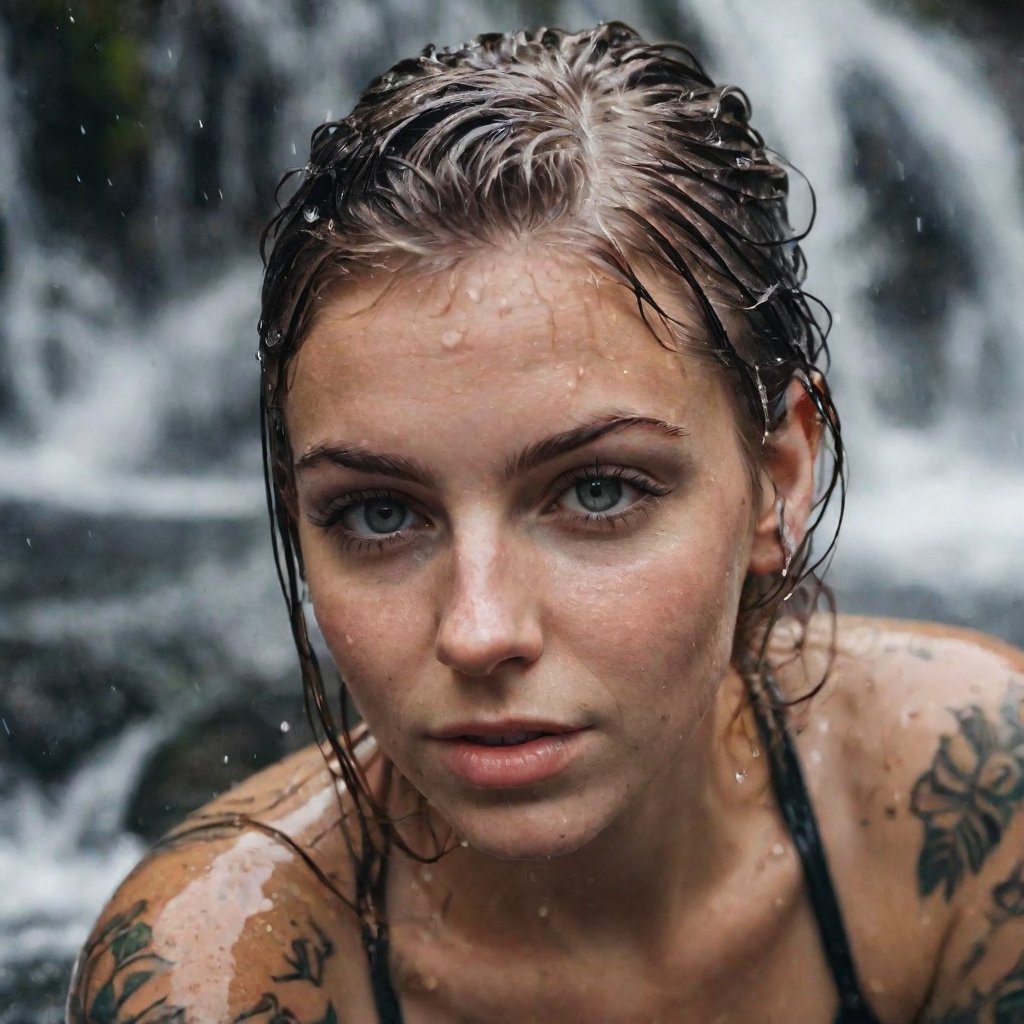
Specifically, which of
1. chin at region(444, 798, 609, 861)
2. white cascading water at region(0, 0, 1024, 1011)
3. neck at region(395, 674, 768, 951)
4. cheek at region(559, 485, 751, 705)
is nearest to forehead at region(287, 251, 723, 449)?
cheek at region(559, 485, 751, 705)

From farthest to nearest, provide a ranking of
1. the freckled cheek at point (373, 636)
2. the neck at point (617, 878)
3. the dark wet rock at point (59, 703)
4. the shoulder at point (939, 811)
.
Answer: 1. the dark wet rock at point (59, 703)
2. the shoulder at point (939, 811)
3. the neck at point (617, 878)
4. the freckled cheek at point (373, 636)

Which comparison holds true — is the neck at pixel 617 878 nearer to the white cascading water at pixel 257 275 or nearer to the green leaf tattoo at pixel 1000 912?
the green leaf tattoo at pixel 1000 912

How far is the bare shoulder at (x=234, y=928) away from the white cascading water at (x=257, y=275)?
156 inches

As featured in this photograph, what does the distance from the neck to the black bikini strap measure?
143mm

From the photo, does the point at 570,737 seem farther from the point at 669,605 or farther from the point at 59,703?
the point at 59,703

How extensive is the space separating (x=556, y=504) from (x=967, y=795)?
40.9 inches

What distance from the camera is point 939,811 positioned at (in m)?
2.33

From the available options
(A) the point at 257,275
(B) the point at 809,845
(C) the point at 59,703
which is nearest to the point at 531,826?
(B) the point at 809,845

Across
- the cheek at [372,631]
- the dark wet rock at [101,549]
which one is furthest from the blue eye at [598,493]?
the dark wet rock at [101,549]

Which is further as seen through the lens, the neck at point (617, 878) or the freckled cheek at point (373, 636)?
the neck at point (617, 878)

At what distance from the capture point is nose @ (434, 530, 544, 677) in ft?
5.25

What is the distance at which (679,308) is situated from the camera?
5.89ft

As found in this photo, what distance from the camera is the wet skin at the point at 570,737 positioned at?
167 cm

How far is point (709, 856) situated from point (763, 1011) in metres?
0.25
